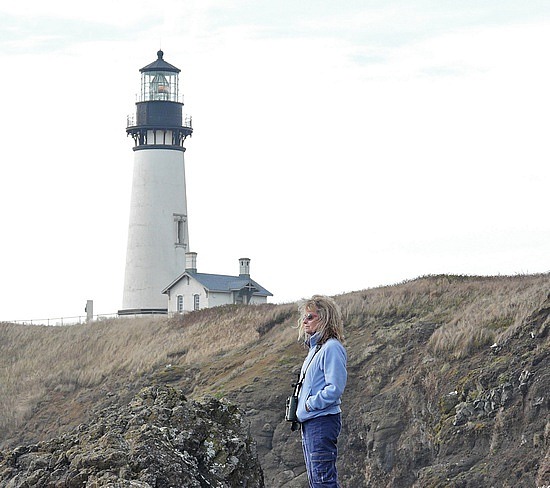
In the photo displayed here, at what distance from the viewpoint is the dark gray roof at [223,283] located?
52.8 metres

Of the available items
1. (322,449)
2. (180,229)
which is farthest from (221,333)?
(322,449)

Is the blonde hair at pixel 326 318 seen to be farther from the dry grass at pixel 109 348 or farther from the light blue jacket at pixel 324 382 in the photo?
the dry grass at pixel 109 348

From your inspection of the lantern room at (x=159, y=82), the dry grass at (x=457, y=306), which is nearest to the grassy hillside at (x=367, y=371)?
the dry grass at (x=457, y=306)

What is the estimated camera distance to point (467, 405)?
22.3 metres

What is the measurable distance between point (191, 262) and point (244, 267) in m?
3.10

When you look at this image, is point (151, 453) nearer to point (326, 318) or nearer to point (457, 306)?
point (326, 318)

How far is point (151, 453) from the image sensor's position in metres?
9.19

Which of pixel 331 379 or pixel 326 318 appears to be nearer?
pixel 331 379

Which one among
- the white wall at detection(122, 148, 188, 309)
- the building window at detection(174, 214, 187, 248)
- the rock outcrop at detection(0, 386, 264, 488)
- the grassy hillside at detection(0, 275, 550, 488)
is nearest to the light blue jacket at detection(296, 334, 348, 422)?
the rock outcrop at detection(0, 386, 264, 488)

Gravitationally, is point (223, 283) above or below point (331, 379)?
above

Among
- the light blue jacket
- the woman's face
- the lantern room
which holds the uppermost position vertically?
the lantern room

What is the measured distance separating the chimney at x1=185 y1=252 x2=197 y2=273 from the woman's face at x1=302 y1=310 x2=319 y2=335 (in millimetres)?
44822

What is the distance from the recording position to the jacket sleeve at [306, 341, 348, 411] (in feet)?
27.6

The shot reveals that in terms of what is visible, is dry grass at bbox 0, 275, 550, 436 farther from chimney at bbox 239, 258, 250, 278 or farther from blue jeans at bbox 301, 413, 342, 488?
blue jeans at bbox 301, 413, 342, 488
